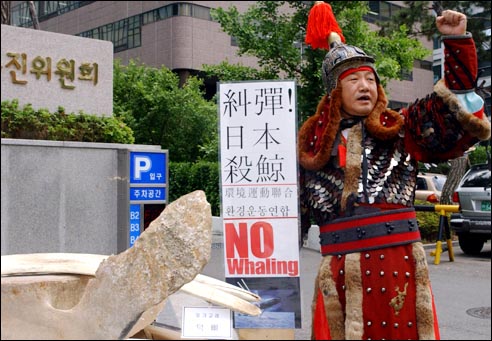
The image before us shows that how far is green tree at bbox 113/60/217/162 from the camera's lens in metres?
14.0

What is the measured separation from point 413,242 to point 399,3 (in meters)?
21.4

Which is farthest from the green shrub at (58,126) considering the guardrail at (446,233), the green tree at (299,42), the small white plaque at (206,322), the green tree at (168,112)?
the green tree at (168,112)

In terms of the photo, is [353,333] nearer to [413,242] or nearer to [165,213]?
[413,242]

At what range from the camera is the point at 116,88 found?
48.9 feet

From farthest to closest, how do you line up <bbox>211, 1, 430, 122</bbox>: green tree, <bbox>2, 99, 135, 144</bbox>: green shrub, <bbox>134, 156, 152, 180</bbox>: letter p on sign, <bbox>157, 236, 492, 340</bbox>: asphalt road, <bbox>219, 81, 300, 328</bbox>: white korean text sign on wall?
<bbox>211, 1, 430, 122</bbox>: green tree → <bbox>134, 156, 152, 180</bbox>: letter p on sign → <bbox>2, 99, 135, 144</bbox>: green shrub → <bbox>219, 81, 300, 328</bbox>: white korean text sign on wall → <bbox>157, 236, 492, 340</bbox>: asphalt road

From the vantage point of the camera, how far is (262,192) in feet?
8.96

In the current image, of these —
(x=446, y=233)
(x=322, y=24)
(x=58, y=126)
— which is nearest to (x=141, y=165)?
(x=58, y=126)

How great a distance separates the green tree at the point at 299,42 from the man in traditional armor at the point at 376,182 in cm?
681

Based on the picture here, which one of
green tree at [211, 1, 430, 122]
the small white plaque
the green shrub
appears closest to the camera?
the small white plaque

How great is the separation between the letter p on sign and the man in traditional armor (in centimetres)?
324

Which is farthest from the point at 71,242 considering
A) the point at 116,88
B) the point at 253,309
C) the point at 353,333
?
the point at 116,88

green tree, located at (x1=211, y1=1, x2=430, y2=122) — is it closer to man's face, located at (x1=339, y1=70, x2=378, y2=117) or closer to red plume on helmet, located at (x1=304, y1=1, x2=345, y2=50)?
red plume on helmet, located at (x1=304, y1=1, x2=345, y2=50)

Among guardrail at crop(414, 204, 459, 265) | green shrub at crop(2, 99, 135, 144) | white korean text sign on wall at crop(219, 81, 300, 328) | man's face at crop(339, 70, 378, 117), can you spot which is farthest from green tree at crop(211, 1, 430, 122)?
man's face at crop(339, 70, 378, 117)

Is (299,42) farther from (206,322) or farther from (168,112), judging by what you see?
(206,322)
